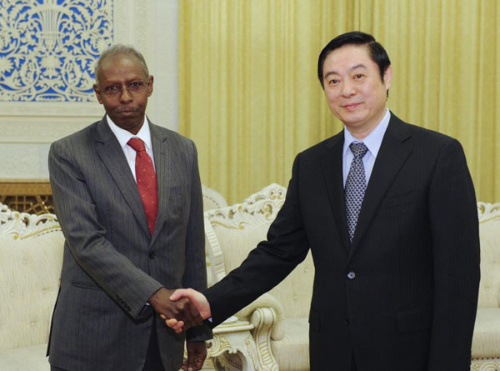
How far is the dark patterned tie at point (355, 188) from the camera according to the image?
70.5 inches

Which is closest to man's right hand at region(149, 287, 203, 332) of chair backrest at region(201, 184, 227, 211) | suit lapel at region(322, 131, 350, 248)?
suit lapel at region(322, 131, 350, 248)

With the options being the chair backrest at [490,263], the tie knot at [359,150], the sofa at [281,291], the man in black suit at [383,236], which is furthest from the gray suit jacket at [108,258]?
the chair backrest at [490,263]

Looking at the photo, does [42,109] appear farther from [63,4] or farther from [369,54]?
[369,54]

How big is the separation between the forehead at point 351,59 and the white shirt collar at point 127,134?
2.01ft

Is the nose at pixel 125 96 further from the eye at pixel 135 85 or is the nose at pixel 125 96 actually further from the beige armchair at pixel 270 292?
the beige armchair at pixel 270 292

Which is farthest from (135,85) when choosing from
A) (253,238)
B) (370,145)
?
(253,238)

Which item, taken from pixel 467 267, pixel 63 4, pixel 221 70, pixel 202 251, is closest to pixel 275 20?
pixel 221 70

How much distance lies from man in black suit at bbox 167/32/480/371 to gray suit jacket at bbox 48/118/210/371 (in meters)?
0.43

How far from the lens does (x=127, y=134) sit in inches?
84.0

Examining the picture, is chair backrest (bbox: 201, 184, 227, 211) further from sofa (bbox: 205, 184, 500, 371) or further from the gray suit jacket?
the gray suit jacket

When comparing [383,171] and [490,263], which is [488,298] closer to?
[490,263]

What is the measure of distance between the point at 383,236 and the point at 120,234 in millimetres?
723

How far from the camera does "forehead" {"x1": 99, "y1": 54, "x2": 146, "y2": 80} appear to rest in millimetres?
2115

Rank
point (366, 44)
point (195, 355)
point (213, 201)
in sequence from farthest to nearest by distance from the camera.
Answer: point (213, 201) < point (195, 355) < point (366, 44)
